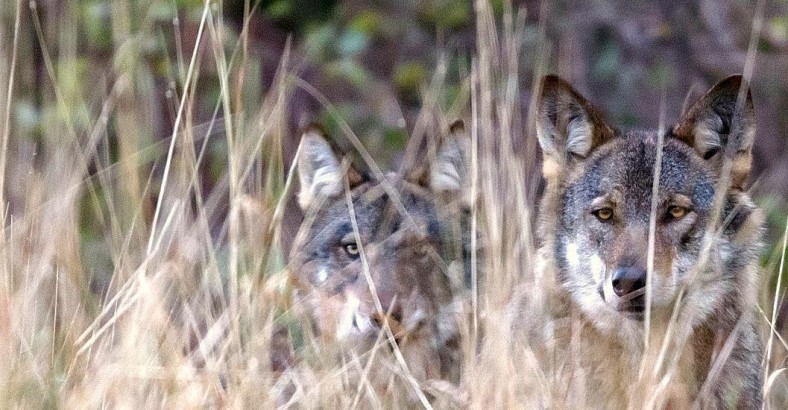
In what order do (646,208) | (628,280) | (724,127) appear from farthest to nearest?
(724,127) < (646,208) < (628,280)

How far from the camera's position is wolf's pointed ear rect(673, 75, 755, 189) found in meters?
4.77

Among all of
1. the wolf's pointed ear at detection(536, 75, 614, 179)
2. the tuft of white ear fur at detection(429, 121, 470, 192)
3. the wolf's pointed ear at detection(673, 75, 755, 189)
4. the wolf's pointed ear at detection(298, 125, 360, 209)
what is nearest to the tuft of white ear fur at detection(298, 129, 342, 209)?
the wolf's pointed ear at detection(298, 125, 360, 209)

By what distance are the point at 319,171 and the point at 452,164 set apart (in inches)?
25.0

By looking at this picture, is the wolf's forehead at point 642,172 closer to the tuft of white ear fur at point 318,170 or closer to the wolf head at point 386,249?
the wolf head at point 386,249

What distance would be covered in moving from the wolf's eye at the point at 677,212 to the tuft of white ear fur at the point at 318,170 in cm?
165

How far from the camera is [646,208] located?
4801 millimetres

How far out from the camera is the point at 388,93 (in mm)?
7809

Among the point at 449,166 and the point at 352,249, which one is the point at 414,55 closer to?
the point at 449,166

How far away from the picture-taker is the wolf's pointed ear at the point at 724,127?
4.77 meters

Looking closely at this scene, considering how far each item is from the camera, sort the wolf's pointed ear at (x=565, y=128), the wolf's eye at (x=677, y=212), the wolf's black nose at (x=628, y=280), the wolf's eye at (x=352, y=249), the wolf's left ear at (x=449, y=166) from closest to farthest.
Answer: the wolf's black nose at (x=628, y=280)
the wolf's eye at (x=677, y=212)
the wolf's pointed ear at (x=565, y=128)
the wolf's left ear at (x=449, y=166)
the wolf's eye at (x=352, y=249)

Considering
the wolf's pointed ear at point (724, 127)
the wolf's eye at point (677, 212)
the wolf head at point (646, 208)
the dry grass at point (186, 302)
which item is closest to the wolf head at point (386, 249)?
the dry grass at point (186, 302)

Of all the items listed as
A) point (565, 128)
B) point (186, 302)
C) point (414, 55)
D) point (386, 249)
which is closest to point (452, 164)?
point (386, 249)

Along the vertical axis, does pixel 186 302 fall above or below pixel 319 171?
above

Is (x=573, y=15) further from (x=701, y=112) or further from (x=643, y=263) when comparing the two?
(x=643, y=263)
